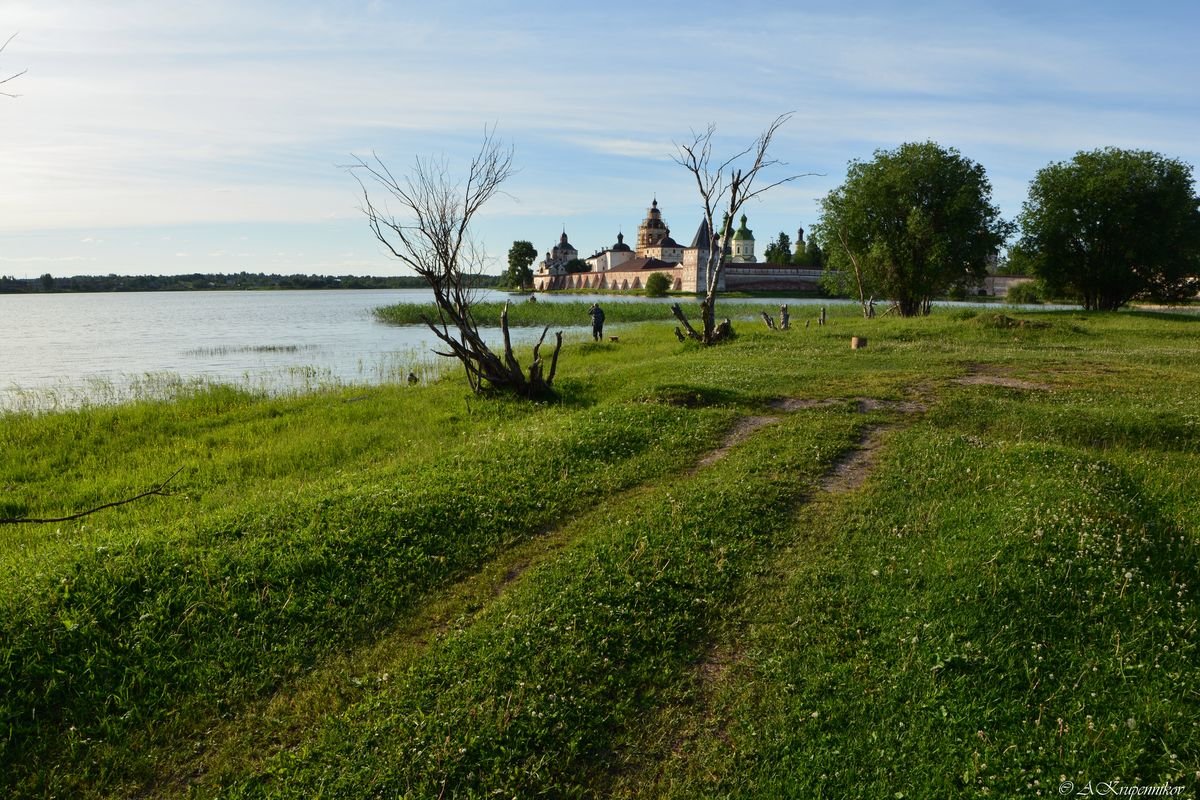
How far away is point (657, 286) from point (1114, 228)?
7674 centimetres

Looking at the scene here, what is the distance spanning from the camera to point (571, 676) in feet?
17.6

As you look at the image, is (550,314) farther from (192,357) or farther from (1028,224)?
(1028,224)

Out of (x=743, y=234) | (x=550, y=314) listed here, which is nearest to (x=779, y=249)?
(x=743, y=234)

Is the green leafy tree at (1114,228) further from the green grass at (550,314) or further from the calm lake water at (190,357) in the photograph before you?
the calm lake water at (190,357)

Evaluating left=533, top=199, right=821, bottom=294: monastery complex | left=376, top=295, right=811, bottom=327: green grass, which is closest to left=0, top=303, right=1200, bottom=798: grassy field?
left=376, top=295, right=811, bottom=327: green grass

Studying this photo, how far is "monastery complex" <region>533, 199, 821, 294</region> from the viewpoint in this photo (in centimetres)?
11512

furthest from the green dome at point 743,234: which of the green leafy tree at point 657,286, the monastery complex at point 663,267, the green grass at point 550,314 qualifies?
the green grass at point 550,314

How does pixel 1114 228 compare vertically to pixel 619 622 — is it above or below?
above

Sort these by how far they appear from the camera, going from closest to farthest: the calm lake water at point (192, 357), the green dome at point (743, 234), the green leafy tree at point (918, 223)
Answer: the calm lake water at point (192, 357) < the green leafy tree at point (918, 223) < the green dome at point (743, 234)

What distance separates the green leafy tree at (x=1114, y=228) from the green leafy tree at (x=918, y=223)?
11.8ft

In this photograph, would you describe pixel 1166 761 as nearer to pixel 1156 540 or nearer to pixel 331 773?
pixel 1156 540

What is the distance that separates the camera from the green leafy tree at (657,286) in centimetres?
11338

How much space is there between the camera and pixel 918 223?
1495 inches

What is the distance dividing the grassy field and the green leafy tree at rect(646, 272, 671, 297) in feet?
339
